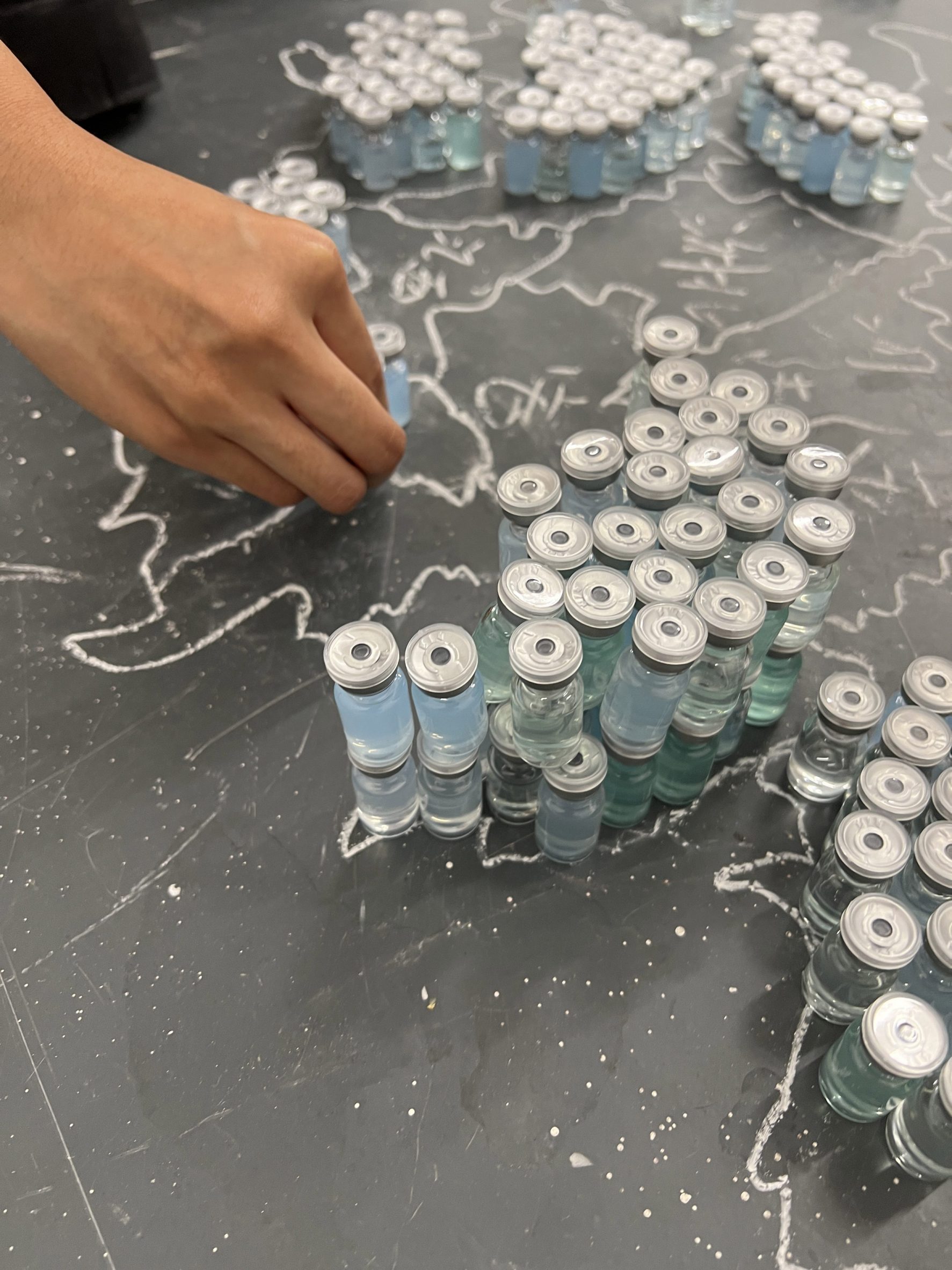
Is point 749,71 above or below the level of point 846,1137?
above

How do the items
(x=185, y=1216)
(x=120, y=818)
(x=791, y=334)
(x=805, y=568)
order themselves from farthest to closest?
(x=791, y=334) < (x=120, y=818) < (x=805, y=568) < (x=185, y=1216)

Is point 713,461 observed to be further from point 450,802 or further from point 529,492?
point 450,802

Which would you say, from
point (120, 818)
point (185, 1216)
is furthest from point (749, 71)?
point (185, 1216)

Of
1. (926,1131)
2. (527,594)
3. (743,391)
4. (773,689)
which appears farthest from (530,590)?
(926,1131)

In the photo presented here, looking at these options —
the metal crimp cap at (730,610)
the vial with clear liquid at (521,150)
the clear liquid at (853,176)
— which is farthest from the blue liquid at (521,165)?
the metal crimp cap at (730,610)

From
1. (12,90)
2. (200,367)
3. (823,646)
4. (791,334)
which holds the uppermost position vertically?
(12,90)

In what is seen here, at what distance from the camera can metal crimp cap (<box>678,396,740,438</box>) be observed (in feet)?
3.90

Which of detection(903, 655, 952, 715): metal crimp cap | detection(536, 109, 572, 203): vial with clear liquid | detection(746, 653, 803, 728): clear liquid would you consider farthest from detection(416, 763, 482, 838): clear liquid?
detection(536, 109, 572, 203): vial with clear liquid

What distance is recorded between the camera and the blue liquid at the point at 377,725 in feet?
3.31

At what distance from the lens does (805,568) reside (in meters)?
1.03

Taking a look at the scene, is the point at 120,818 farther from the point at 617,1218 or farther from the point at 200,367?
the point at 617,1218

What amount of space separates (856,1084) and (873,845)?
25 centimetres

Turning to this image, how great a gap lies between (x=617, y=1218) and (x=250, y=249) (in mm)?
1188

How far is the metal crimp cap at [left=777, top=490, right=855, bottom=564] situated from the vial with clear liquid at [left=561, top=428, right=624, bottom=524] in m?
0.22
